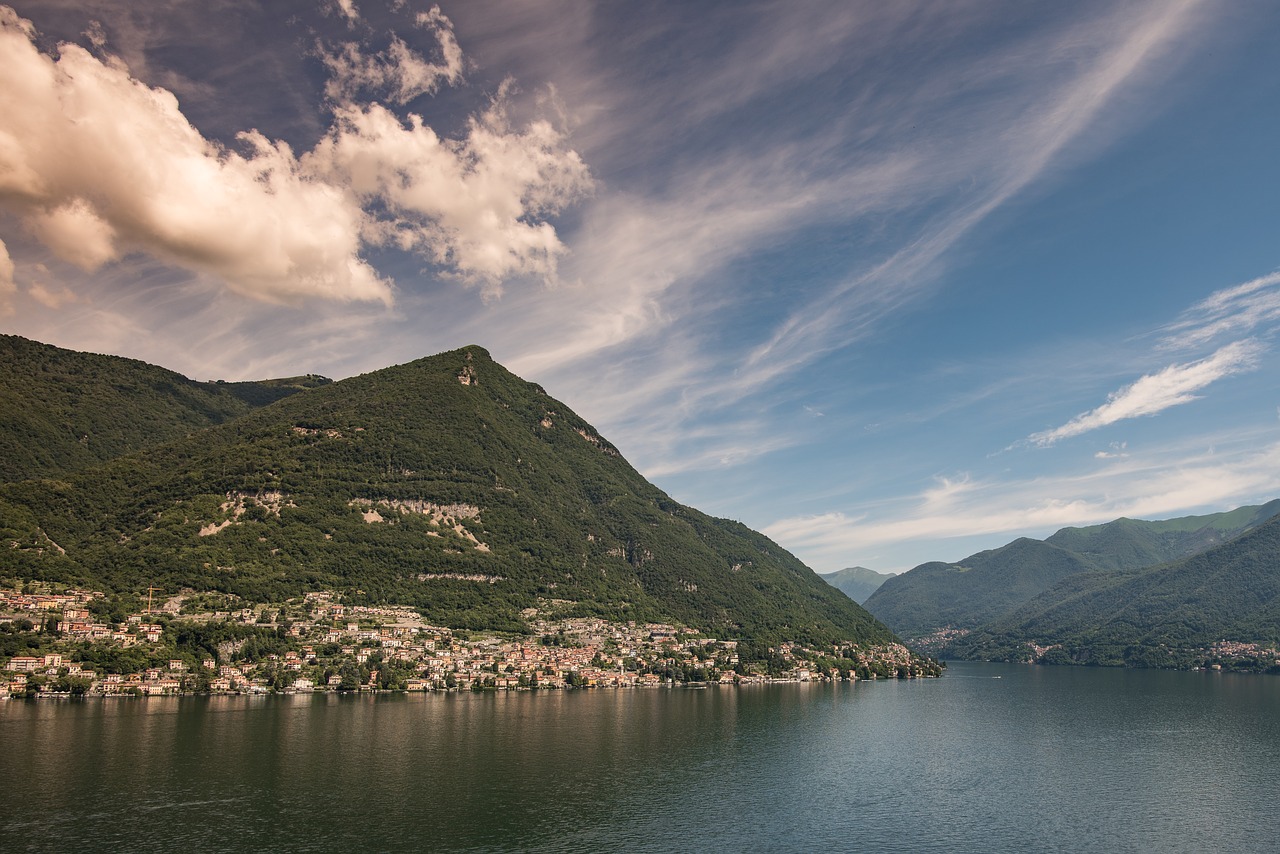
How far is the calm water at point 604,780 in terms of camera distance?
50938 mm

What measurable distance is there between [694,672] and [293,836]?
469ft

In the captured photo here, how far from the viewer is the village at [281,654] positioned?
4769 inches

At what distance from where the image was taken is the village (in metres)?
121

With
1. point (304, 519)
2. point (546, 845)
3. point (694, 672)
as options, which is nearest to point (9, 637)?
point (304, 519)

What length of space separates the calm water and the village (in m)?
12.9

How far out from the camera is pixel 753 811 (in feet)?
197

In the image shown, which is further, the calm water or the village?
the village

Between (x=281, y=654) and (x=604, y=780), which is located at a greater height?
(x=281, y=654)

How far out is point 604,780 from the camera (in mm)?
67625

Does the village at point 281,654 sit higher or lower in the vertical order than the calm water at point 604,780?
higher

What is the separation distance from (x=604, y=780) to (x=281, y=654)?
96.0 m

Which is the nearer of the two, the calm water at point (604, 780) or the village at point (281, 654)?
the calm water at point (604, 780)

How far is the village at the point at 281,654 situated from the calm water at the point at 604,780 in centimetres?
1289

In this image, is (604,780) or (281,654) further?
(281,654)
